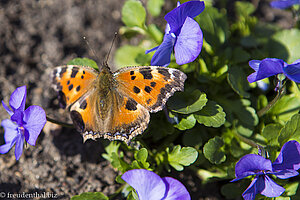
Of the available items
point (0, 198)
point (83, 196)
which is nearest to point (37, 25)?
point (0, 198)

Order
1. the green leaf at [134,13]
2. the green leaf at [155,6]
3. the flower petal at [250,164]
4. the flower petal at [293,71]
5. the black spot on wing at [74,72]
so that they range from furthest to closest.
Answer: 1. the green leaf at [155,6]
2. the green leaf at [134,13]
3. the black spot on wing at [74,72]
4. the flower petal at [293,71]
5. the flower petal at [250,164]

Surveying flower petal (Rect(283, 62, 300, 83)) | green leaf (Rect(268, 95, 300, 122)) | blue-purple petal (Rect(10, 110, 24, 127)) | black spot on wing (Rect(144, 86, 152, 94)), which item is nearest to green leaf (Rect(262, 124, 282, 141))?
green leaf (Rect(268, 95, 300, 122))

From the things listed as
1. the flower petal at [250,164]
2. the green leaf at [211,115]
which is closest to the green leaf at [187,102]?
the green leaf at [211,115]

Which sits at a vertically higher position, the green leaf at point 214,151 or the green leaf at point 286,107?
the green leaf at point 286,107

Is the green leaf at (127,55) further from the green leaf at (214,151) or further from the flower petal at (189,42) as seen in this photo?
the green leaf at (214,151)

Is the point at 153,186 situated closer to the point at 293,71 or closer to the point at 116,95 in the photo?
the point at 116,95

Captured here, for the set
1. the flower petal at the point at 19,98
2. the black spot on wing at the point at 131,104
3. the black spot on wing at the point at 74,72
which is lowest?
the black spot on wing at the point at 131,104

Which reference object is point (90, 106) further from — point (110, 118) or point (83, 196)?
point (83, 196)
